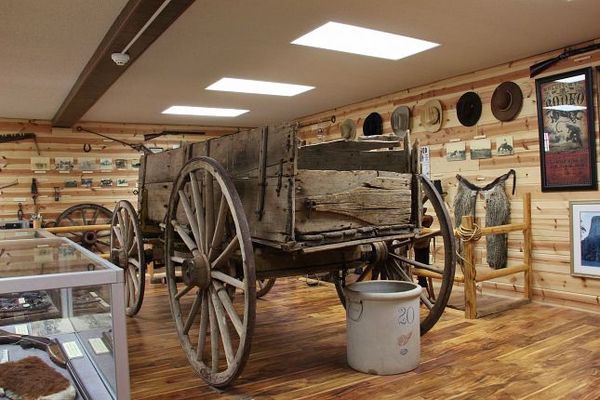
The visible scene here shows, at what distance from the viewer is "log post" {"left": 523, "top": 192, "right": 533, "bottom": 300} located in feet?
15.4

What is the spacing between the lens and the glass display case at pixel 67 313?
1.35 meters

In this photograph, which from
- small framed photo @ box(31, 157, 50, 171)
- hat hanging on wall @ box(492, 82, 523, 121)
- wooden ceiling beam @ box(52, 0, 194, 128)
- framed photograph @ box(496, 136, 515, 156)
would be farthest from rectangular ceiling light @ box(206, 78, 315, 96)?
small framed photo @ box(31, 157, 50, 171)

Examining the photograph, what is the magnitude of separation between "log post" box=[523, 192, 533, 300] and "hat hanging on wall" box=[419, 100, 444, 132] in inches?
54.1

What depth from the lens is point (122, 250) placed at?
438cm

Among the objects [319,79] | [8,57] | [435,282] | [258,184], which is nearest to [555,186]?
[435,282]

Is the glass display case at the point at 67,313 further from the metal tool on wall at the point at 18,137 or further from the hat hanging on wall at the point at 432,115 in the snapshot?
the metal tool on wall at the point at 18,137

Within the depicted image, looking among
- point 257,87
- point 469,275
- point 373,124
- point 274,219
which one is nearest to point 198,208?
point 274,219

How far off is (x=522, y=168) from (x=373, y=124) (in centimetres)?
220

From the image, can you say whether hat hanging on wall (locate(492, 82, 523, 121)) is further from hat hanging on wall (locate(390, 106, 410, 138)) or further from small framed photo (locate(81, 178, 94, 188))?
small framed photo (locate(81, 178, 94, 188))

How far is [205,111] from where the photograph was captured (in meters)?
7.30

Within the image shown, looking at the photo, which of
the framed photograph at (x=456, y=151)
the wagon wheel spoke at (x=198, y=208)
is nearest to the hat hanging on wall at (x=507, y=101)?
the framed photograph at (x=456, y=151)

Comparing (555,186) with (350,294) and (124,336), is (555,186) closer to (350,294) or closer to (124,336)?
(350,294)

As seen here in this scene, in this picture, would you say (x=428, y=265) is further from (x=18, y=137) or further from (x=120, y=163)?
(x=18, y=137)

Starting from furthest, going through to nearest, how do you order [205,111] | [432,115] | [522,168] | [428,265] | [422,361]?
[205,111]
[432,115]
[522,168]
[428,265]
[422,361]
